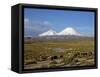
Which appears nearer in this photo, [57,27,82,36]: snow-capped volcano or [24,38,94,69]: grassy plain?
[24,38,94,69]: grassy plain

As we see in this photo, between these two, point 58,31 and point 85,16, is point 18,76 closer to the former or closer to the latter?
point 58,31

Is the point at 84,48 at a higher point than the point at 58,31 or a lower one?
lower

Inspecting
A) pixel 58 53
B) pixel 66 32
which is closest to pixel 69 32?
pixel 66 32

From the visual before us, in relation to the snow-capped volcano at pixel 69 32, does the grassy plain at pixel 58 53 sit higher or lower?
lower

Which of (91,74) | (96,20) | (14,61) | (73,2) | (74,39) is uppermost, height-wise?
(73,2)

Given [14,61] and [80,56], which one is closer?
[14,61]

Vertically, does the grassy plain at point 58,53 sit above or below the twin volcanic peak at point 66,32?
below

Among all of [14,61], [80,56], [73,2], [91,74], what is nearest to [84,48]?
[80,56]

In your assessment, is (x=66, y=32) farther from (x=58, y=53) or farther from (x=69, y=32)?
(x=58, y=53)

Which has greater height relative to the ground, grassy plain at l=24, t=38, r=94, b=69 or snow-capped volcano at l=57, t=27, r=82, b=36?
snow-capped volcano at l=57, t=27, r=82, b=36

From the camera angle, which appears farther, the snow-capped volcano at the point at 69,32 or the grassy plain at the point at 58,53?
the snow-capped volcano at the point at 69,32

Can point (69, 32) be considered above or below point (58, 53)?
above

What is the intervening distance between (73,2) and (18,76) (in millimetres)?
1070

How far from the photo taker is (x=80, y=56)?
125 inches
